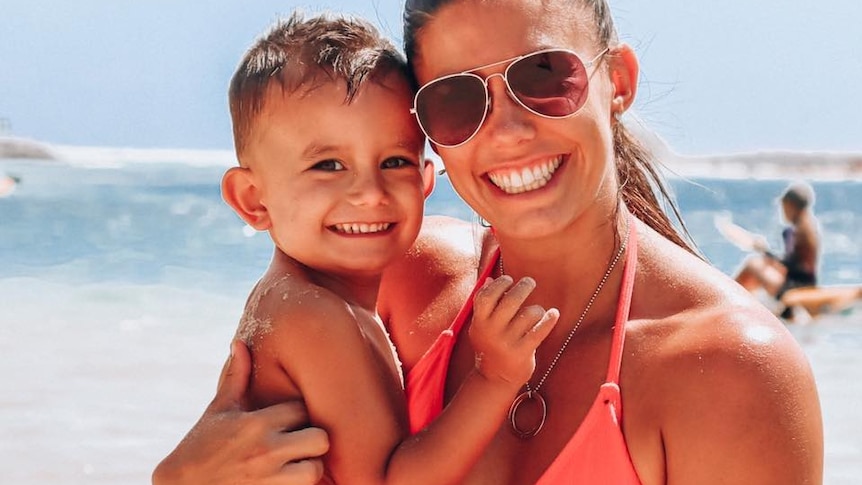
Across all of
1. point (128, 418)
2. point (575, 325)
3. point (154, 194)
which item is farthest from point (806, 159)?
point (575, 325)

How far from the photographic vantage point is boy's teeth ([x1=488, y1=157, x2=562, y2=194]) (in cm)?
262

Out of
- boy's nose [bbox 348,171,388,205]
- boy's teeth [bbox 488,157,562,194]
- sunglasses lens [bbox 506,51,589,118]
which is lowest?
boy's nose [bbox 348,171,388,205]

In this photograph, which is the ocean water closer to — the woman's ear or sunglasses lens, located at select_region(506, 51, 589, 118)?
the woman's ear

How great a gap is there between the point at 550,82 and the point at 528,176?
8.7 inches

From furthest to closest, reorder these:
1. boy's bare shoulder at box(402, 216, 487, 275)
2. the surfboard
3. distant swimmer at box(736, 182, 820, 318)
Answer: distant swimmer at box(736, 182, 820, 318) → the surfboard → boy's bare shoulder at box(402, 216, 487, 275)

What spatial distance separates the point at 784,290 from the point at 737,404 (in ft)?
33.3

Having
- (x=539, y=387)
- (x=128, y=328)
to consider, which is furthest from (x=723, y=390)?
(x=128, y=328)

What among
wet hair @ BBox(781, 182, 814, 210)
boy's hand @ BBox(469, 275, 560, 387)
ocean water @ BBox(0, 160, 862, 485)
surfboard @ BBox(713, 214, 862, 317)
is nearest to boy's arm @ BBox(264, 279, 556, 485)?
boy's hand @ BBox(469, 275, 560, 387)

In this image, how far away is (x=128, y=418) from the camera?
26.7 ft

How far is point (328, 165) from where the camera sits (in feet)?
9.24

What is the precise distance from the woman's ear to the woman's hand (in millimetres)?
1084

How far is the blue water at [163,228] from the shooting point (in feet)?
52.8

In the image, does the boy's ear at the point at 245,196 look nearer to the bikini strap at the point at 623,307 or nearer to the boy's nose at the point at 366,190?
the boy's nose at the point at 366,190

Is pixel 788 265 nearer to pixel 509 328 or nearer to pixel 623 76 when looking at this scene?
pixel 623 76
